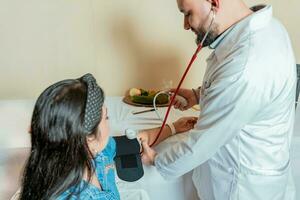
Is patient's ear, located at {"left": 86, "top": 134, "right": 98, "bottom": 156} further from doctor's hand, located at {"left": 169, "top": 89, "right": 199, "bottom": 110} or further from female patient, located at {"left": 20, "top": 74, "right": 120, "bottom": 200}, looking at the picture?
doctor's hand, located at {"left": 169, "top": 89, "right": 199, "bottom": 110}

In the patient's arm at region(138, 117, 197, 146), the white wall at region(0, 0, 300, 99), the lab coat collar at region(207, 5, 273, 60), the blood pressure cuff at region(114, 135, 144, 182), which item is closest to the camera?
the lab coat collar at region(207, 5, 273, 60)

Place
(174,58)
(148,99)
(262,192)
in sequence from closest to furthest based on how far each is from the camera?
(262,192) → (148,99) → (174,58)

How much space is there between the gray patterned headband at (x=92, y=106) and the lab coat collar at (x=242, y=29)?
1.27 feet

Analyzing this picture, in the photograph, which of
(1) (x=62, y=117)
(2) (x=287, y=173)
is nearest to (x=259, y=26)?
(2) (x=287, y=173)

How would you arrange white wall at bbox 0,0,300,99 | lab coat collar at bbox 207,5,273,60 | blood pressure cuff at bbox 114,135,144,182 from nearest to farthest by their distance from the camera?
lab coat collar at bbox 207,5,273,60
blood pressure cuff at bbox 114,135,144,182
white wall at bbox 0,0,300,99

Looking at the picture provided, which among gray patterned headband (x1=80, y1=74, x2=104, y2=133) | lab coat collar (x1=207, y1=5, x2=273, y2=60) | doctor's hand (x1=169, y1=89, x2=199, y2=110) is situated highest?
lab coat collar (x1=207, y1=5, x2=273, y2=60)

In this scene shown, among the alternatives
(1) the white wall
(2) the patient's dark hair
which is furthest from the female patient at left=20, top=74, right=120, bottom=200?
(1) the white wall

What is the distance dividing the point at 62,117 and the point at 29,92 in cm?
124

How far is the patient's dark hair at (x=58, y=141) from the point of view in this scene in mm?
795

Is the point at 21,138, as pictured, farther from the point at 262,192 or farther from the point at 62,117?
the point at 262,192

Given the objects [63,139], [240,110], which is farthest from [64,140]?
[240,110]

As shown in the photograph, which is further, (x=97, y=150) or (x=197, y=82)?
(x=197, y=82)

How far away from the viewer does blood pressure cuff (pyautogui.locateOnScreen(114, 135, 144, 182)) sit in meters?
1.06

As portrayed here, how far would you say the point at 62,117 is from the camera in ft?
2.59
